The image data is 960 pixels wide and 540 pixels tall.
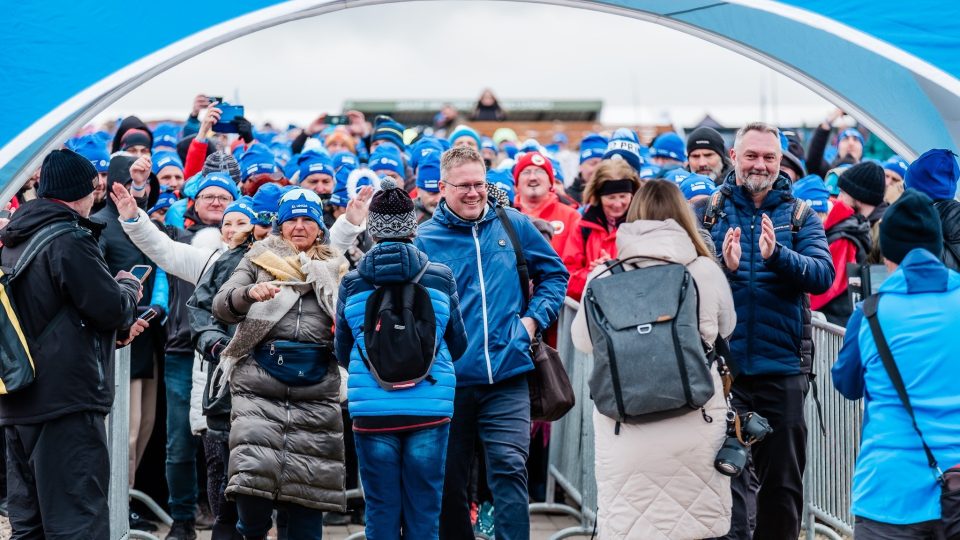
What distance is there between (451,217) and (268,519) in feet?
6.29

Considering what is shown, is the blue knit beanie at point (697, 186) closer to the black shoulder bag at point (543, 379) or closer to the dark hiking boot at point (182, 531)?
the black shoulder bag at point (543, 379)

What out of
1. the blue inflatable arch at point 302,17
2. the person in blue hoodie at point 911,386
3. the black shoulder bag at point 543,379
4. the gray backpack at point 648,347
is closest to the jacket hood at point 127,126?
the blue inflatable arch at point 302,17

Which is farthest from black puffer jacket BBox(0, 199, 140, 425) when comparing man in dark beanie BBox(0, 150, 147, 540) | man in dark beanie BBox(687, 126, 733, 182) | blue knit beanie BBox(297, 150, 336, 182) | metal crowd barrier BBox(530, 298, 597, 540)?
man in dark beanie BBox(687, 126, 733, 182)

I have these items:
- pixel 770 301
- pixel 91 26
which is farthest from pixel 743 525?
pixel 91 26

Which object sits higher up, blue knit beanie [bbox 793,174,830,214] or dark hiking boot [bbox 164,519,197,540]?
blue knit beanie [bbox 793,174,830,214]

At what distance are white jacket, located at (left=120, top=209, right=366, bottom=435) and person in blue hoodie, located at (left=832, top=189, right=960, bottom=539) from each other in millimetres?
3835

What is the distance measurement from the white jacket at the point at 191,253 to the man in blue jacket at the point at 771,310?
7.76ft

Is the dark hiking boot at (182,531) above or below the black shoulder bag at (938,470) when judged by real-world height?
below

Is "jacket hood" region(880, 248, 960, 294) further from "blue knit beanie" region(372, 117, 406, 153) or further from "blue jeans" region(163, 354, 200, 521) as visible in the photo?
"blue knit beanie" region(372, 117, 406, 153)

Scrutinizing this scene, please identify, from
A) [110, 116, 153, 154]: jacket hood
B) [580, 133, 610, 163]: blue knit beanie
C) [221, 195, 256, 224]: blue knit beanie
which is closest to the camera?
[221, 195, 256, 224]: blue knit beanie

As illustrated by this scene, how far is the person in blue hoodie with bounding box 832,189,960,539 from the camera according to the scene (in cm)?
519

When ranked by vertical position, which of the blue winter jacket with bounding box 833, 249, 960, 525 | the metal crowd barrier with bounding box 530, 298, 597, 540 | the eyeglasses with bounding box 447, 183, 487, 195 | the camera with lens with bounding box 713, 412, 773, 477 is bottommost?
the metal crowd barrier with bounding box 530, 298, 597, 540

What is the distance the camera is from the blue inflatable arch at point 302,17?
22.9ft

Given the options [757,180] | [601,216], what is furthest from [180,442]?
[757,180]
